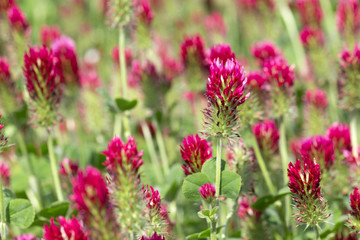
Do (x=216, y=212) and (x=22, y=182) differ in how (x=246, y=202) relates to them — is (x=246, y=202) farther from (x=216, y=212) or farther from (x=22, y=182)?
(x=22, y=182)

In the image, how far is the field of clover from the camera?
5.31ft

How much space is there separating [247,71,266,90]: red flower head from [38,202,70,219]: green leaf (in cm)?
100

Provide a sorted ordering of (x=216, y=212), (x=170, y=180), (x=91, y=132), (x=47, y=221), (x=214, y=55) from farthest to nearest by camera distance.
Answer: (x=91, y=132)
(x=170, y=180)
(x=47, y=221)
(x=214, y=55)
(x=216, y=212)

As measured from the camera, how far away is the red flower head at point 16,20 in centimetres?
290

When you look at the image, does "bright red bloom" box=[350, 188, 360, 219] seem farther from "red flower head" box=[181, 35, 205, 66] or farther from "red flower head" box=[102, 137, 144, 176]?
"red flower head" box=[181, 35, 205, 66]

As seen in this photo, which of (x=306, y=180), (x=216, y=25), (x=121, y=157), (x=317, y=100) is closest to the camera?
(x=121, y=157)

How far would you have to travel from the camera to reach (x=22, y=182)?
2939 millimetres

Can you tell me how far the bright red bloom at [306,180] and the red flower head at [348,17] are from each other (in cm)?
192

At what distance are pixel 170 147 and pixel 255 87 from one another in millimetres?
1206

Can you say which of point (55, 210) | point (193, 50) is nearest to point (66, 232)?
point (55, 210)

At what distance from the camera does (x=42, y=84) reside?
2.18 m

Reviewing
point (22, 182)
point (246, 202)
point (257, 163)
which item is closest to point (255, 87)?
point (257, 163)

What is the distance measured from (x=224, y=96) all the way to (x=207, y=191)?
0.33m

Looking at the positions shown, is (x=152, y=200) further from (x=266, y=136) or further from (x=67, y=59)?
(x=67, y=59)
